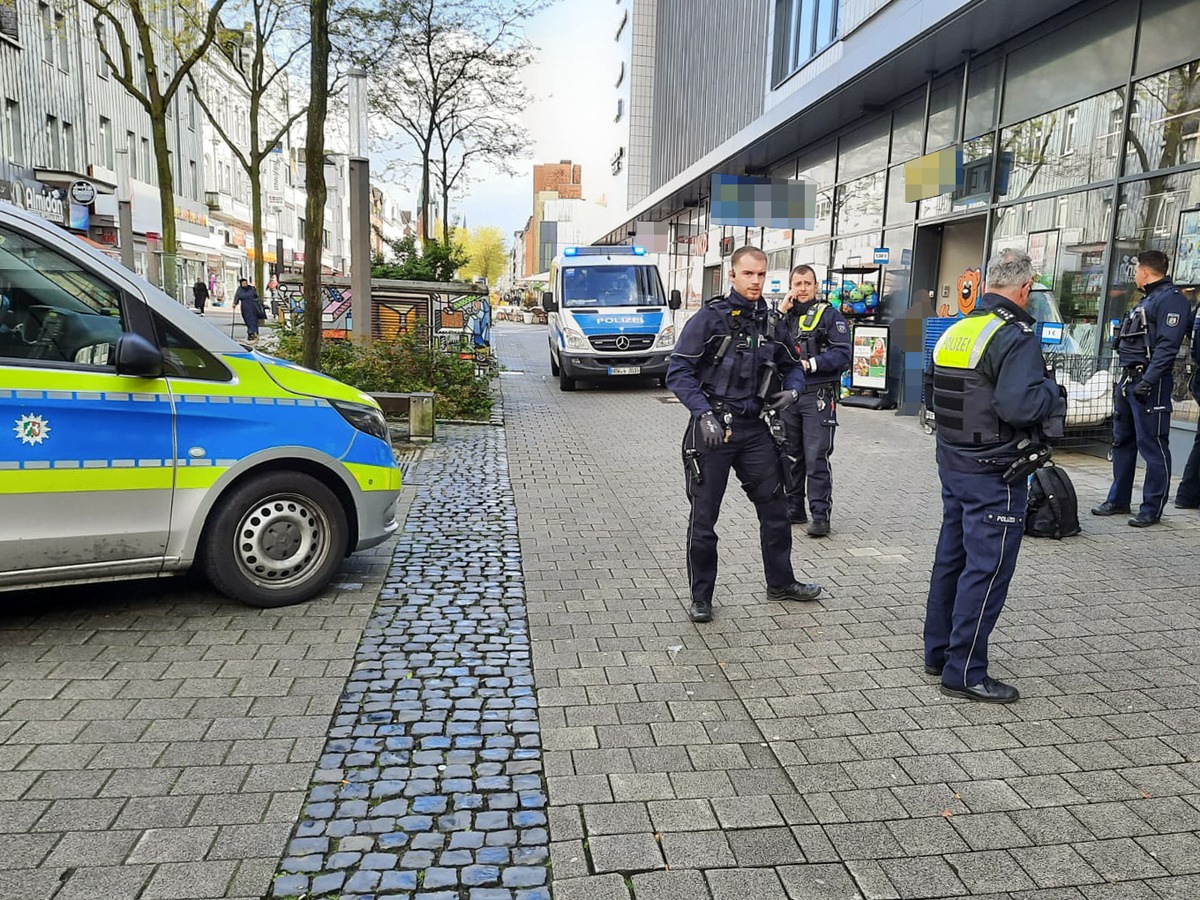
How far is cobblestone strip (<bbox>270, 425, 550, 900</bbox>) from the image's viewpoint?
9.06ft

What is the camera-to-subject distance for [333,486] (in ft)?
17.0

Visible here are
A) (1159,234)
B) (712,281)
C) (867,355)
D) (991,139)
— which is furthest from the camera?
(712,281)

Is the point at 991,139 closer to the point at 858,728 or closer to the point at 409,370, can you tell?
the point at 409,370

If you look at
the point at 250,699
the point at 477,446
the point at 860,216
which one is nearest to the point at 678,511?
the point at 477,446

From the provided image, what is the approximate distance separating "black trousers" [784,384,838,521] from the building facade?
4.56 m

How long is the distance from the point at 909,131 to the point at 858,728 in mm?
14346

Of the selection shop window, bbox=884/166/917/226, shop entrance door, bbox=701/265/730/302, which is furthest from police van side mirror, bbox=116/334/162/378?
shop entrance door, bbox=701/265/730/302

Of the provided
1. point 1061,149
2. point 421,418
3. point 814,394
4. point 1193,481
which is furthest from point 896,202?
point 814,394

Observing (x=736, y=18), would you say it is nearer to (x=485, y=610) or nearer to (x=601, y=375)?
(x=601, y=375)

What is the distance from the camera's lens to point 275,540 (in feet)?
16.2

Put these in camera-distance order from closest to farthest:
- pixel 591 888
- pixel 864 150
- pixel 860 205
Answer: pixel 591 888 < pixel 864 150 < pixel 860 205

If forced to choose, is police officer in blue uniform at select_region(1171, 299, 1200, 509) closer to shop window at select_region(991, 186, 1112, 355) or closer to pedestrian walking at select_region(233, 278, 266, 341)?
shop window at select_region(991, 186, 1112, 355)

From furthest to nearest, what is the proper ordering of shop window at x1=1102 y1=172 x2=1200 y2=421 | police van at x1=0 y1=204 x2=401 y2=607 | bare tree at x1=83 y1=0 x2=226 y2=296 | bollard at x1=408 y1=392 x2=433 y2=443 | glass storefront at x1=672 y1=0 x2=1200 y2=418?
bare tree at x1=83 y1=0 x2=226 y2=296 → bollard at x1=408 y1=392 x2=433 y2=443 → glass storefront at x1=672 y1=0 x2=1200 y2=418 → shop window at x1=1102 y1=172 x2=1200 y2=421 → police van at x1=0 y1=204 x2=401 y2=607

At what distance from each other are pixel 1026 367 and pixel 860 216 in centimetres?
1497
